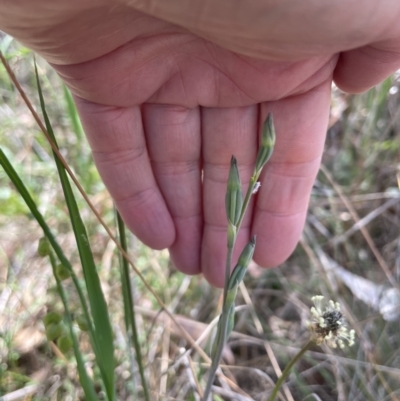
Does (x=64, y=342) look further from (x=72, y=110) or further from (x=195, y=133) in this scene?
(x=72, y=110)

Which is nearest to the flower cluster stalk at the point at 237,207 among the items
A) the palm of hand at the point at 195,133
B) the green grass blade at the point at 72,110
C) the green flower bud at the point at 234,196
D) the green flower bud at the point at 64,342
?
the green flower bud at the point at 234,196

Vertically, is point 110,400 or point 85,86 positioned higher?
point 85,86

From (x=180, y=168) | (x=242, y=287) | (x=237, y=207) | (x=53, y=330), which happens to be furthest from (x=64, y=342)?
(x=242, y=287)

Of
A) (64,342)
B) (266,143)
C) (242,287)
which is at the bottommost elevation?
(242,287)

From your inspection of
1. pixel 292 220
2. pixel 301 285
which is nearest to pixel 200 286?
pixel 301 285

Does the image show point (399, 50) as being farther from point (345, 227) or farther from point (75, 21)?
point (345, 227)

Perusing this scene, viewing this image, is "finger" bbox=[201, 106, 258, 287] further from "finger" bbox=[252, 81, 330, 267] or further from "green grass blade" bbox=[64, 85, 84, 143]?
"green grass blade" bbox=[64, 85, 84, 143]

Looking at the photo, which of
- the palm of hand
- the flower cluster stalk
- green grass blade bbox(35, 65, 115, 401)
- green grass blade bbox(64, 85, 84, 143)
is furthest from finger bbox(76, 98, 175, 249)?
the flower cluster stalk

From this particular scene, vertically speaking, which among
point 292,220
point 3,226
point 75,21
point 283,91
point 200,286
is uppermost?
point 75,21
